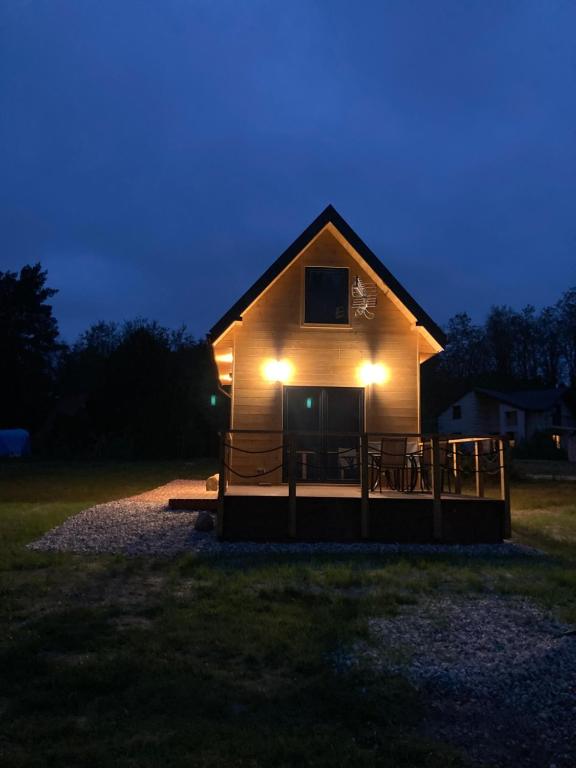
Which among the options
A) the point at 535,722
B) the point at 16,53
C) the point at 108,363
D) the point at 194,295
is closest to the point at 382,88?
the point at 194,295

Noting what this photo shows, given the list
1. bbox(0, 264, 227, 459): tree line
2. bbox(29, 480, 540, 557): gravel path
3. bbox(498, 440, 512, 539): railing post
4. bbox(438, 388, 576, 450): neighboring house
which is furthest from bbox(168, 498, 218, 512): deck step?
bbox(438, 388, 576, 450): neighboring house

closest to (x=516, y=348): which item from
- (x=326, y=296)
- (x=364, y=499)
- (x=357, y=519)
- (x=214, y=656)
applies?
(x=326, y=296)

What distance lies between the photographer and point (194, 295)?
15525cm

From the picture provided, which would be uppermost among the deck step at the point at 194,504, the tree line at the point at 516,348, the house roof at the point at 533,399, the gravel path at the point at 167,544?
the tree line at the point at 516,348

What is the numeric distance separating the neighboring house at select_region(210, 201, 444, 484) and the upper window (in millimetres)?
20

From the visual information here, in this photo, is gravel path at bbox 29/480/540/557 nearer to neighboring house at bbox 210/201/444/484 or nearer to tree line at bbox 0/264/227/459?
neighboring house at bbox 210/201/444/484

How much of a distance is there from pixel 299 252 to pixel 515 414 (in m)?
39.8

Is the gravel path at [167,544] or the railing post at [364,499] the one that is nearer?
the gravel path at [167,544]

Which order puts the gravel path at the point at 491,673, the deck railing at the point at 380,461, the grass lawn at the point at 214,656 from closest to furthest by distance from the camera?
the grass lawn at the point at 214,656
the gravel path at the point at 491,673
the deck railing at the point at 380,461

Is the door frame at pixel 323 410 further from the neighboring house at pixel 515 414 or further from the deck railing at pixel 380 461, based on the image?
the neighboring house at pixel 515 414

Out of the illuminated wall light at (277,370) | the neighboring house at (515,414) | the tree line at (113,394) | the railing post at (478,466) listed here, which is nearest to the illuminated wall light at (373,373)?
the illuminated wall light at (277,370)

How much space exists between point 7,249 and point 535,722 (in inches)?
7172

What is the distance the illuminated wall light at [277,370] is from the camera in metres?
13.1

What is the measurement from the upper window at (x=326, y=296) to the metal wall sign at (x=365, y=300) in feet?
0.66
